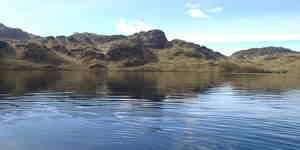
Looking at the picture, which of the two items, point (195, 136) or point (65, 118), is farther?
point (65, 118)

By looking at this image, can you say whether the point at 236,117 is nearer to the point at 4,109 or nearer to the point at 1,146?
the point at 1,146

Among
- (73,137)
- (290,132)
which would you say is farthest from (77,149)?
(290,132)

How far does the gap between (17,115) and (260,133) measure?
32555mm

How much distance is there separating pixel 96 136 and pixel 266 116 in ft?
91.5

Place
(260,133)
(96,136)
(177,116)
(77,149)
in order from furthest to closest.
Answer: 1. (177,116)
2. (260,133)
3. (96,136)
4. (77,149)

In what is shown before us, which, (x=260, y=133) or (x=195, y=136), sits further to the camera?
(x=260, y=133)

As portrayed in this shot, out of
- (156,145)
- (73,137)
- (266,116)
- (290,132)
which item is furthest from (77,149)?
(266,116)

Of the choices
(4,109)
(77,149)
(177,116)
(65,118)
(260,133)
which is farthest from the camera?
(4,109)

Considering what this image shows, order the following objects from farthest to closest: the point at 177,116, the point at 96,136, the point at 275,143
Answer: the point at 177,116, the point at 96,136, the point at 275,143

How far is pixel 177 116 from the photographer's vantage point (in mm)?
44062

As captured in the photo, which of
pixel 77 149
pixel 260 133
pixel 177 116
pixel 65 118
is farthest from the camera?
pixel 177 116

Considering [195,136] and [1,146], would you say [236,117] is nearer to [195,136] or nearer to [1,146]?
[195,136]

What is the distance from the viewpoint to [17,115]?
42688mm

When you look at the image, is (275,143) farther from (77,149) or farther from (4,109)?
(4,109)
